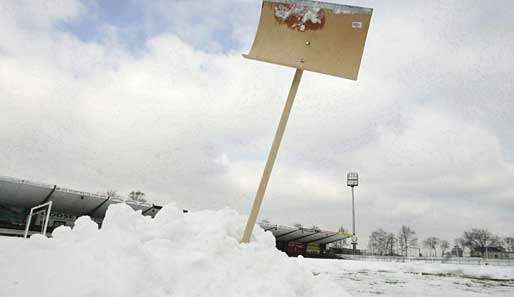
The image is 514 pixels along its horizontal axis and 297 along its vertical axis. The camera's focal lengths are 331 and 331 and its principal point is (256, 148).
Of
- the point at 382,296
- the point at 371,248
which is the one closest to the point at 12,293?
the point at 382,296

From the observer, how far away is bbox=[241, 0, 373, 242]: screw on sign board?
13.2ft

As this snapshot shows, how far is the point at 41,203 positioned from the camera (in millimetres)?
23688

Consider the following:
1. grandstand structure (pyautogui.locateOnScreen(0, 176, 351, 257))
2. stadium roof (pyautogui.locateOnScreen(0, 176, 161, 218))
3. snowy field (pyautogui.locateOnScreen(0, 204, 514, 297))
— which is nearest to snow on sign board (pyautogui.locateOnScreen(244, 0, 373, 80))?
snowy field (pyautogui.locateOnScreen(0, 204, 514, 297))

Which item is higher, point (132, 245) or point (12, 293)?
point (132, 245)

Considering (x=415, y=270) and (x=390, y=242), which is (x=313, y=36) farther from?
(x=390, y=242)

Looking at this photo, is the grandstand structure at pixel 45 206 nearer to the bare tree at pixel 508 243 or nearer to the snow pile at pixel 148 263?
the snow pile at pixel 148 263

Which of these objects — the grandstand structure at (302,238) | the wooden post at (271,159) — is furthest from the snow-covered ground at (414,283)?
the grandstand structure at (302,238)

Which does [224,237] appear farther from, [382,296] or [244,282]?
[382,296]

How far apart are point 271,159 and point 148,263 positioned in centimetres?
197

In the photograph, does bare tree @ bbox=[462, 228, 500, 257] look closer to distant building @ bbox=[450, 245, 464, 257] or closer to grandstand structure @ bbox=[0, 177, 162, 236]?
distant building @ bbox=[450, 245, 464, 257]

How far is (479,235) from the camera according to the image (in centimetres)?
5662

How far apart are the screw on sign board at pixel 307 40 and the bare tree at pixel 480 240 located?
63606 millimetres

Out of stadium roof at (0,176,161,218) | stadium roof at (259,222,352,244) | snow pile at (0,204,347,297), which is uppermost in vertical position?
stadium roof at (0,176,161,218)

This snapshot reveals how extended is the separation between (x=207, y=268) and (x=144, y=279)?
0.64m
